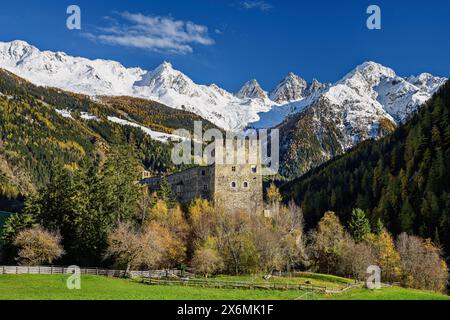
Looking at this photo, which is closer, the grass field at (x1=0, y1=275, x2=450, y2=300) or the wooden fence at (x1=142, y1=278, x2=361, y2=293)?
the grass field at (x1=0, y1=275, x2=450, y2=300)

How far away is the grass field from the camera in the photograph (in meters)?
61.1

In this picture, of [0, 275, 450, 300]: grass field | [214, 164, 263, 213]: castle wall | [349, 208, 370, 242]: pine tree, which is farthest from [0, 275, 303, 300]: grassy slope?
[349, 208, 370, 242]: pine tree

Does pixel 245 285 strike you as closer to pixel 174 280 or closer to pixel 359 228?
pixel 174 280

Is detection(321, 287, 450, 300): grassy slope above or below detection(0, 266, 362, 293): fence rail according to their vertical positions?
below

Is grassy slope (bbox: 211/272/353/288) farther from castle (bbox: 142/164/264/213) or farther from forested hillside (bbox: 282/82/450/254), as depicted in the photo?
forested hillside (bbox: 282/82/450/254)

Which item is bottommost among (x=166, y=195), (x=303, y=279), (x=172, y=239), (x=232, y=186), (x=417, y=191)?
(x=303, y=279)

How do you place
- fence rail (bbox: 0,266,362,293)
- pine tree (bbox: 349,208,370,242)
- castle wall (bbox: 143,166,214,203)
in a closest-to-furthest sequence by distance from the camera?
fence rail (bbox: 0,266,362,293), castle wall (bbox: 143,166,214,203), pine tree (bbox: 349,208,370,242)

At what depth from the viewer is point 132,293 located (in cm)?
6412

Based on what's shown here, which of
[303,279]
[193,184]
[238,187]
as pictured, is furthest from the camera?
[193,184]

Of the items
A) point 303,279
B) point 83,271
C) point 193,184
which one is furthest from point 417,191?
point 83,271

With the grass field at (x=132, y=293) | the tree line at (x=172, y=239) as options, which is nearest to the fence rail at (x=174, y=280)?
the grass field at (x=132, y=293)

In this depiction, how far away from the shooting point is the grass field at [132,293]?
6109cm
